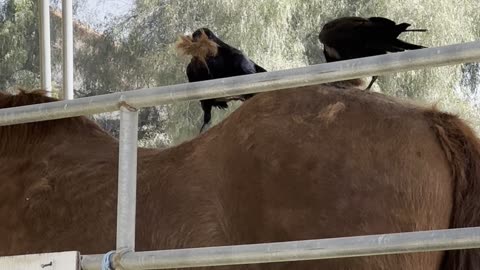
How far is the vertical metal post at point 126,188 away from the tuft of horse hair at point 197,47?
8.04 ft

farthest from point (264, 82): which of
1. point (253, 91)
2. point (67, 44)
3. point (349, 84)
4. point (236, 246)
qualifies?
point (67, 44)

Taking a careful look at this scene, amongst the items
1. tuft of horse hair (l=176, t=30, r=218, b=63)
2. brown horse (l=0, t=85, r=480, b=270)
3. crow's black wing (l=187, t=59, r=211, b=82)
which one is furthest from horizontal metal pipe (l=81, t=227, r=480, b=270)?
crow's black wing (l=187, t=59, r=211, b=82)

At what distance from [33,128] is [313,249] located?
1.75 metres

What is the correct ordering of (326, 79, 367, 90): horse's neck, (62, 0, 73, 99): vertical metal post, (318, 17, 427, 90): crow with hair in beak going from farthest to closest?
(62, 0, 73, 99): vertical metal post → (318, 17, 427, 90): crow with hair in beak → (326, 79, 367, 90): horse's neck

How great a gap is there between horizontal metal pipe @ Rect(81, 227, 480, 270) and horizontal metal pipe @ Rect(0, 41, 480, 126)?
1.13ft

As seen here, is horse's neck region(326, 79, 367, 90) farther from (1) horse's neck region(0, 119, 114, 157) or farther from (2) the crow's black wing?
(2) the crow's black wing

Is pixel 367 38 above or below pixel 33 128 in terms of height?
above

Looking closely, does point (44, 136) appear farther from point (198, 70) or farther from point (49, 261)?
point (198, 70)

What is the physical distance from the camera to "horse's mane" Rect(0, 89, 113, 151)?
288cm

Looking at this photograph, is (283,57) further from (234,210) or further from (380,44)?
(234,210)

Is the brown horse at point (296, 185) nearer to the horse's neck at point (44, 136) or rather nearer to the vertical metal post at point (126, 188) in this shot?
the horse's neck at point (44, 136)

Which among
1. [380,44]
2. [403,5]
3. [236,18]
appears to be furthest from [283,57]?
[380,44]

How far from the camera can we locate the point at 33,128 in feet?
9.50

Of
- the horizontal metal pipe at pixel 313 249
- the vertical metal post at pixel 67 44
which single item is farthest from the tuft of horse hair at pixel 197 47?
the horizontal metal pipe at pixel 313 249
